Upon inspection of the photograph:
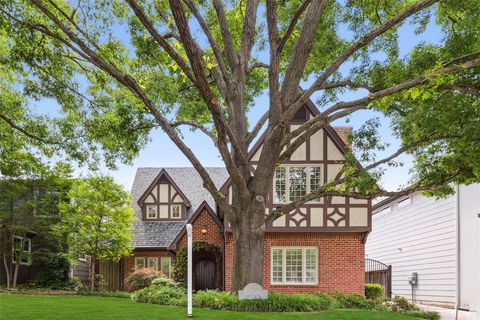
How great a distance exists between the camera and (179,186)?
84.3ft

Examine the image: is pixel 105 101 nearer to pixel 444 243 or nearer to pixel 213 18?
pixel 213 18

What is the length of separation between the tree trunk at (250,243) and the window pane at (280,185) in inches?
276

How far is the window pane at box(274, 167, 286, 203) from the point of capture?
18531mm

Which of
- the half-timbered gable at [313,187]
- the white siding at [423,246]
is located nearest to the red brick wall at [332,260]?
the half-timbered gable at [313,187]

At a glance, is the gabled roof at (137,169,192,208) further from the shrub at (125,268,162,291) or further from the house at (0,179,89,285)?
the shrub at (125,268,162,291)

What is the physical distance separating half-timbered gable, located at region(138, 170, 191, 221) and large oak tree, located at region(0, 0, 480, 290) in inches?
374

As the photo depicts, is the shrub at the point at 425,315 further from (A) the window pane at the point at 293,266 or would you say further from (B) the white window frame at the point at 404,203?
(B) the white window frame at the point at 404,203

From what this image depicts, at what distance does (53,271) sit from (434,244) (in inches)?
674

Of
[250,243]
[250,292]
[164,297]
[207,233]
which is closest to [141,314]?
[250,292]

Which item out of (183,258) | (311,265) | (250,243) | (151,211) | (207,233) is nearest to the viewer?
(250,243)

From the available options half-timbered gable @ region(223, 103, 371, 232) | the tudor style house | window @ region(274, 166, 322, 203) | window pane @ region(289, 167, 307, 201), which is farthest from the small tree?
window pane @ region(289, 167, 307, 201)

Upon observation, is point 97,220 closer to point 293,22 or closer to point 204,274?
point 204,274

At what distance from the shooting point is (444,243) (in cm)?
1955

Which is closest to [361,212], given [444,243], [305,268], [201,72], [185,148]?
[305,268]
